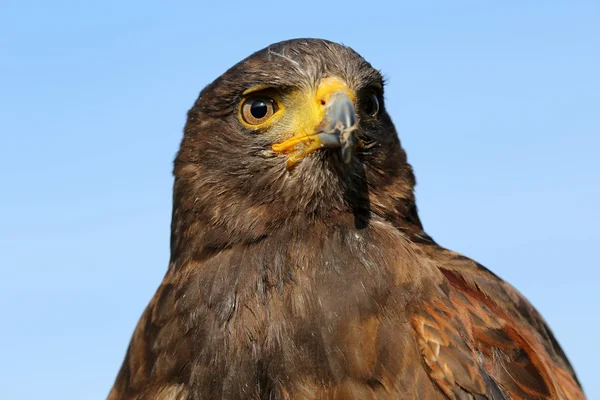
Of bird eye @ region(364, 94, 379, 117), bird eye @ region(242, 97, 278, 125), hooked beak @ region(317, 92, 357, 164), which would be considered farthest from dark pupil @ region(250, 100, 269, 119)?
bird eye @ region(364, 94, 379, 117)

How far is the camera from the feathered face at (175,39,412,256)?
5191 mm

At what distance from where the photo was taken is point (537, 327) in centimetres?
591

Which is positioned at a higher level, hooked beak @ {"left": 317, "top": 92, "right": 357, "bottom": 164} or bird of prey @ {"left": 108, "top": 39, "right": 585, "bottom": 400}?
hooked beak @ {"left": 317, "top": 92, "right": 357, "bottom": 164}

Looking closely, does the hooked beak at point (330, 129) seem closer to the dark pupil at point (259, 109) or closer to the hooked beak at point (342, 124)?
the hooked beak at point (342, 124)

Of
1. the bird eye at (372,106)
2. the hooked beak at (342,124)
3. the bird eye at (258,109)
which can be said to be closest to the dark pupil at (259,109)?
the bird eye at (258,109)

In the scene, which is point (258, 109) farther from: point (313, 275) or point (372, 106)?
point (313, 275)

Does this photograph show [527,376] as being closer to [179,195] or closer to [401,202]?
[401,202]

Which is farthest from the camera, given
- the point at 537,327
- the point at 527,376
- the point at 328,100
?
the point at 537,327

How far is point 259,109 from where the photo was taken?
5.47m

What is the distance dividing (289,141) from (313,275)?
2.77 feet

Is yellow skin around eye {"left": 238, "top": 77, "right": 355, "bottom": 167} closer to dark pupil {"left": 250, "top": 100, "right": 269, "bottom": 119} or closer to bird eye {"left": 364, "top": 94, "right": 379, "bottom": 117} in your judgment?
dark pupil {"left": 250, "top": 100, "right": 269, "bottom": 119}

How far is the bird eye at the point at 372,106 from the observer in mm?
5664

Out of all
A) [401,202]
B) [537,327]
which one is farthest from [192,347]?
[537,327]

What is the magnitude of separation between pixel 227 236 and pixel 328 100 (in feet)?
3.23
